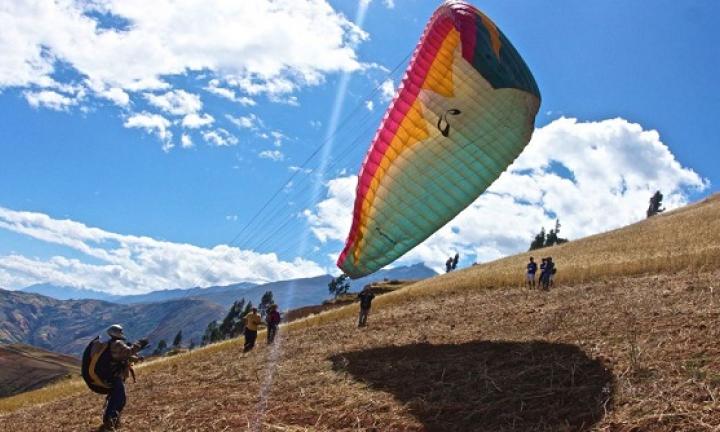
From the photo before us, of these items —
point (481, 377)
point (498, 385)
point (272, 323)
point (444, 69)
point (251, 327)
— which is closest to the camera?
point (498, 385)

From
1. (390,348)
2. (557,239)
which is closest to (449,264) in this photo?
(557,239)

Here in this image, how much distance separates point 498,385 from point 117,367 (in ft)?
20.3

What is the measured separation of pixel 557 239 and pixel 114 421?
144 meters

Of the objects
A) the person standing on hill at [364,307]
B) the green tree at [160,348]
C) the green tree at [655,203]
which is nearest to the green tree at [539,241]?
the green tree at [655,203]

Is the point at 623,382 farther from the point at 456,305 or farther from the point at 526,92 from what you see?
the point at 456,305

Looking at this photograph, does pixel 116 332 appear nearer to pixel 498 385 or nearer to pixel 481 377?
pixel 481 377

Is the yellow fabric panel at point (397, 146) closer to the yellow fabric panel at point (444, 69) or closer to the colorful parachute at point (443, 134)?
the colorful parachute at point (443, 134)

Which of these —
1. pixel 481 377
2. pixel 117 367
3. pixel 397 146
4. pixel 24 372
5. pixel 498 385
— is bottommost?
pixel 24 372

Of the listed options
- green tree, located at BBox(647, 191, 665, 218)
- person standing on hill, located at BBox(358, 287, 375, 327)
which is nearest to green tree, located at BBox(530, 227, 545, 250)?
green tree, located at BBox(647, 191, 665, 218)

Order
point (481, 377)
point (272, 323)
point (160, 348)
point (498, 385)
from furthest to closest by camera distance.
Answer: point (160, 348) → point (272, 323) → point (481, 377) → point (498, 385)

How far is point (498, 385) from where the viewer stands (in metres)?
9.75

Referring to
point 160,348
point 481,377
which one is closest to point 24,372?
point 160,348

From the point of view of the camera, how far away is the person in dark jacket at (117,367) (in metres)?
10.6

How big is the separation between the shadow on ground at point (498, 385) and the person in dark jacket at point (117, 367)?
403cm
